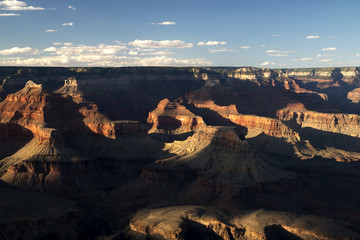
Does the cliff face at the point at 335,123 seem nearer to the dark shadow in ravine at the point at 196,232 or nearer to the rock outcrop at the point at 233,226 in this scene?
the rock outcrop at the point at 233,226

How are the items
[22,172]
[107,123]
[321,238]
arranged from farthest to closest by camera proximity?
[107,123], [22,172], [321,238]

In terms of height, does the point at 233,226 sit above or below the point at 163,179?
above

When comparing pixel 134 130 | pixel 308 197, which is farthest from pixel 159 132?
pixel 308 197

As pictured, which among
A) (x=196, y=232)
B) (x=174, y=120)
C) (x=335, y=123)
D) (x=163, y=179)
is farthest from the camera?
(x=335, y=123)

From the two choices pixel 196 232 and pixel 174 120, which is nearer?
pixel 196 232

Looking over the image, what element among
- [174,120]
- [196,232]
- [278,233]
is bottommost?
[196,232]

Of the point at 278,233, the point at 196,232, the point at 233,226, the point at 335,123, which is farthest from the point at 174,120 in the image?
the point at 278,233

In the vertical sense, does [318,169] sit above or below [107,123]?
below

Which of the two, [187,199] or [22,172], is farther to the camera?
[22,172]

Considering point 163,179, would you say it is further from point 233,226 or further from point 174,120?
point 174,120

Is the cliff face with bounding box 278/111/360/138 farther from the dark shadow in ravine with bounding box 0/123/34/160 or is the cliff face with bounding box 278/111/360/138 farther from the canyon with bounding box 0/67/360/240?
the dark shadow in ravine with bounding box 0/123/34/160

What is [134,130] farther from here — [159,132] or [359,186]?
[359,186]
